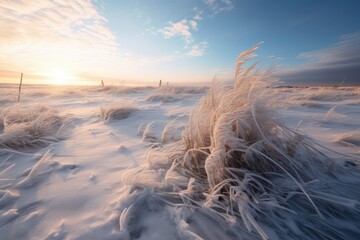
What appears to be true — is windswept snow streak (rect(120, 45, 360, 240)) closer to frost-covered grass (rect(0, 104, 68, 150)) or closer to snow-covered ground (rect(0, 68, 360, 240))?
snow-covered ground (rect(0, 68, 360, 240))

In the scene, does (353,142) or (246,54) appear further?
(353,142)

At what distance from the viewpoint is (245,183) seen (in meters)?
1.06

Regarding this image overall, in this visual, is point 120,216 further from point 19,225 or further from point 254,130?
point 254,130

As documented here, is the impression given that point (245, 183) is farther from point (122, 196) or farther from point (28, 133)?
point (28, 133)

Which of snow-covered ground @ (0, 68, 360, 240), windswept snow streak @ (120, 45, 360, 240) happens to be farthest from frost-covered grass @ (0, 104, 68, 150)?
windswept snow streak @ (120, 45, 360, 240)

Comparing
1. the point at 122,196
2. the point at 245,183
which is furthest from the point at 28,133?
the point at 245,183

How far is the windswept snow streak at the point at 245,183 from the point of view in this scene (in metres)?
0.90

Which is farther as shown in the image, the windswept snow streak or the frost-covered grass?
the frost-covered grass

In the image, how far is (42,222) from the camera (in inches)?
37.6

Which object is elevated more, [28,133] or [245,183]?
[245,183]

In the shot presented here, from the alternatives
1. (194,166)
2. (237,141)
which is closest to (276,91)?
(237,141)

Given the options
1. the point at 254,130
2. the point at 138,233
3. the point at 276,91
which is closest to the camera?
the point at 138,233

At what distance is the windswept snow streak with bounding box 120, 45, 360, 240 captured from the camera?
0.90 metres

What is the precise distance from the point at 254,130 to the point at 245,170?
288mm
